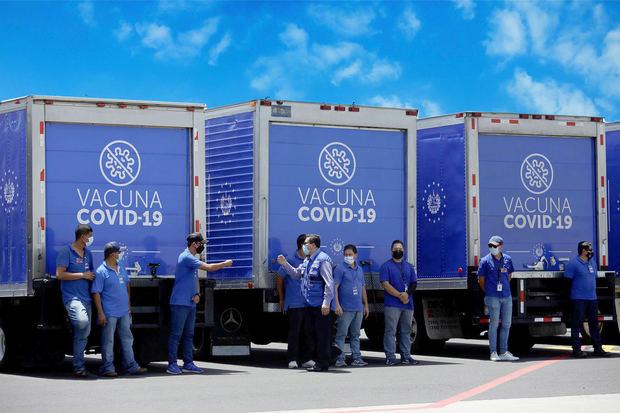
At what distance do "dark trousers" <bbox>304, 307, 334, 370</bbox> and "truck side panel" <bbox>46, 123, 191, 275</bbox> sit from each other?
1.96 metres

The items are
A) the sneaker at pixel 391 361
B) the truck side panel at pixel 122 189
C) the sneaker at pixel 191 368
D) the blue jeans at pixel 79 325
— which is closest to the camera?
the blue jeans at pixel 79 325

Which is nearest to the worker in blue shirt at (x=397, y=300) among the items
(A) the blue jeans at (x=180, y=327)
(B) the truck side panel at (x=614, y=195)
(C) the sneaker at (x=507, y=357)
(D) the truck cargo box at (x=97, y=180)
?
(C) the sneaker at (x=507, y=357)

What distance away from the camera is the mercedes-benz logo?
1609 cm

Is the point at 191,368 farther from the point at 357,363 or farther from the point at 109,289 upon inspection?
the point at 357,363

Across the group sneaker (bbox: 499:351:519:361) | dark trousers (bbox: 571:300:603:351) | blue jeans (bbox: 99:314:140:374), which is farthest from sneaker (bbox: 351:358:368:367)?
dark trousers (bbox: 571:300:603:351)

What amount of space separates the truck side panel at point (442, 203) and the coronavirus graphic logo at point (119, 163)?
5.13 meters

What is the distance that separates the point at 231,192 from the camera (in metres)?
16.1

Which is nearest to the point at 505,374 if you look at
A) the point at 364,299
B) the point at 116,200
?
the point at 364,299

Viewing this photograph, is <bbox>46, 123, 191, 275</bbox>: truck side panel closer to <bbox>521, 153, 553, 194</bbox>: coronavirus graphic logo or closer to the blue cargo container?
the blue cargo container

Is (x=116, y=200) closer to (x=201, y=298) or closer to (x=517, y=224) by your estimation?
(x=201, y=298)

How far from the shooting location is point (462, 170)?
1727cm

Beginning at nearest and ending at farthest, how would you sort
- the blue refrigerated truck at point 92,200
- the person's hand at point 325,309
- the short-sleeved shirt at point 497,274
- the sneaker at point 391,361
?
1. the blue refrigerated truck at point 92,200
2. the person's hand at point 325,309
3. the sneaker at point 391,361
4. the short-sleeved shirt at point 497,274

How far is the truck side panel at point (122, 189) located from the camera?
14250 millimetres

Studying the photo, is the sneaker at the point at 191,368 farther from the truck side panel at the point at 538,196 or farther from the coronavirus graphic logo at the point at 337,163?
the truck side panel at the point at 538,196
